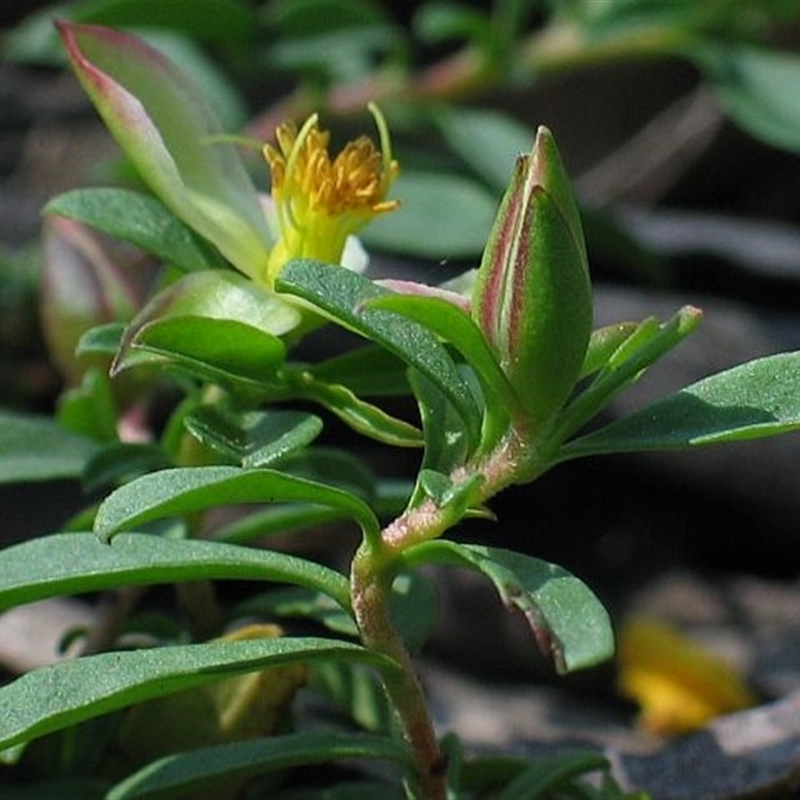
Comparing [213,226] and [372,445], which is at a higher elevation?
[213,226]

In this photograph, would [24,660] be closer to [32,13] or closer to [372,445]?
[372,445]

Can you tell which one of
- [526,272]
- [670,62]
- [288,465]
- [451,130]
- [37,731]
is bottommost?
[670,62]

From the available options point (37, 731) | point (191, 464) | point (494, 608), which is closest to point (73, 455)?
point (191, 464)

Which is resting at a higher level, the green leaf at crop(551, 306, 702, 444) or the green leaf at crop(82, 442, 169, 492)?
the green leaf at crop(551, 306, 702, 444)

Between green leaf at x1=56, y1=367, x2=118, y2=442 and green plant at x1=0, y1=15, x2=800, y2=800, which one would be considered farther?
green leaf at x1=56, y1=367, x2=118, y2=442

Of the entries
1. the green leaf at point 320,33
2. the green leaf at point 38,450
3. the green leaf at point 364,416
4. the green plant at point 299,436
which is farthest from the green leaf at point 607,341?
the green leaf at point 320,33

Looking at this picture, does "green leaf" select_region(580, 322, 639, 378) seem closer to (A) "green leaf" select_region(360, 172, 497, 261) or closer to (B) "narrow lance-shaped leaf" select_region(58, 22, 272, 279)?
(B) "narrow lance-shaped leaf" select_region(58, 22, 272, 279)

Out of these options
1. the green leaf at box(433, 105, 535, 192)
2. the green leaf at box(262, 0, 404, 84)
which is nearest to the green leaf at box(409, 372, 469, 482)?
the green leaf at box(433, 105, 535, 192)
